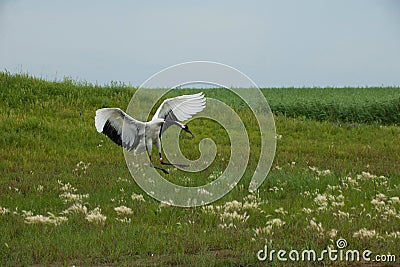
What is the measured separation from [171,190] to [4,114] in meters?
15.8

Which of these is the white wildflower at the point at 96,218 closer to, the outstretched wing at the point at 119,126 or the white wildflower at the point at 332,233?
the outstretched wing at the point at 119,126

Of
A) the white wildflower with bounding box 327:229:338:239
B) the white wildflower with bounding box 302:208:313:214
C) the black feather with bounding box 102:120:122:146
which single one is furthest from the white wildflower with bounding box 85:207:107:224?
the white wildflower with bounding box 327:229:338:239

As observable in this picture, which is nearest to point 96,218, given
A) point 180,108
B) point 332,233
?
point 180,108

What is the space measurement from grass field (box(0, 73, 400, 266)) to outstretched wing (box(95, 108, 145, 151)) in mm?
1492

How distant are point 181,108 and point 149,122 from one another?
84 centimetres

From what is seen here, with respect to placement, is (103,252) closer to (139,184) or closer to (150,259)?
(150,259)

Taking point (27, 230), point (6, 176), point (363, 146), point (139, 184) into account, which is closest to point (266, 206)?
point (139, 184)

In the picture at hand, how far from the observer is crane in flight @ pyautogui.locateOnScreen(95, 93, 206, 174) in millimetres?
13398

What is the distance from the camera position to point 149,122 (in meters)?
13.5

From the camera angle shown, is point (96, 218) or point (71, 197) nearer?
point (96, 218)

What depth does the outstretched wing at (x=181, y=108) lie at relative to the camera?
13.3 meters

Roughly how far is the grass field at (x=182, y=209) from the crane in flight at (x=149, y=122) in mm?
1542

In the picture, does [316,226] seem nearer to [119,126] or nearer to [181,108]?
[181,108]

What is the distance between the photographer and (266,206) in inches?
508
